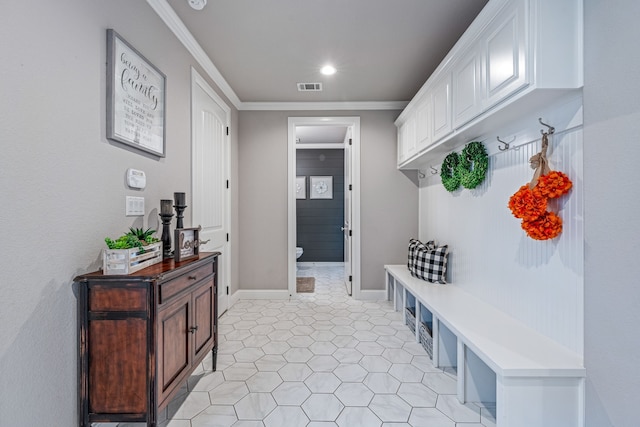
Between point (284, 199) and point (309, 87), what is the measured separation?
1.38 m

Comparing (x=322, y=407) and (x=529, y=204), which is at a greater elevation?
(x=529, y=204)

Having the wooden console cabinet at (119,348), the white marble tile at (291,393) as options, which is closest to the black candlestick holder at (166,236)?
the wooden console cabinet at (119,348)

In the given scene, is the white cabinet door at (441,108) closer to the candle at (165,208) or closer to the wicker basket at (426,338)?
the wicker basket at (426,338)

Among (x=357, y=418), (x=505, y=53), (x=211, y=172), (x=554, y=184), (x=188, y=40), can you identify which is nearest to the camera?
(x=554, y=184)

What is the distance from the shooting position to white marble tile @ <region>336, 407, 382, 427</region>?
62.5 inches

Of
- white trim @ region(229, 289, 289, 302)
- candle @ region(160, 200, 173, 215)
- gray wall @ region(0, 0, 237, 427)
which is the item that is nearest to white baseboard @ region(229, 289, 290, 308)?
white trim @ region(229, 289, 289, 302)

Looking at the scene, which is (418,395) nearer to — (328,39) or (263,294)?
(263,294)

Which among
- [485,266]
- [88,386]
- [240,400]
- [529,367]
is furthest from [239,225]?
[529,367]

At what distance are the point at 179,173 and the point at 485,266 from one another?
95.0 inches

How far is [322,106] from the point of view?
3.73 meters

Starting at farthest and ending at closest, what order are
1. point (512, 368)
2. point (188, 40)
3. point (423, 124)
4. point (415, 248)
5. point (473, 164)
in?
point (415, 248)
point (423, 124)
point (188, 40)
point (473, 164)
point (512, 368)

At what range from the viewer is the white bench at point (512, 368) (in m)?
1.31

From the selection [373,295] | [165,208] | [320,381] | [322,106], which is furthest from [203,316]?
[322,106]

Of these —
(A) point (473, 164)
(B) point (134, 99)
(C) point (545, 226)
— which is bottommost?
(C) point (545, 226)
